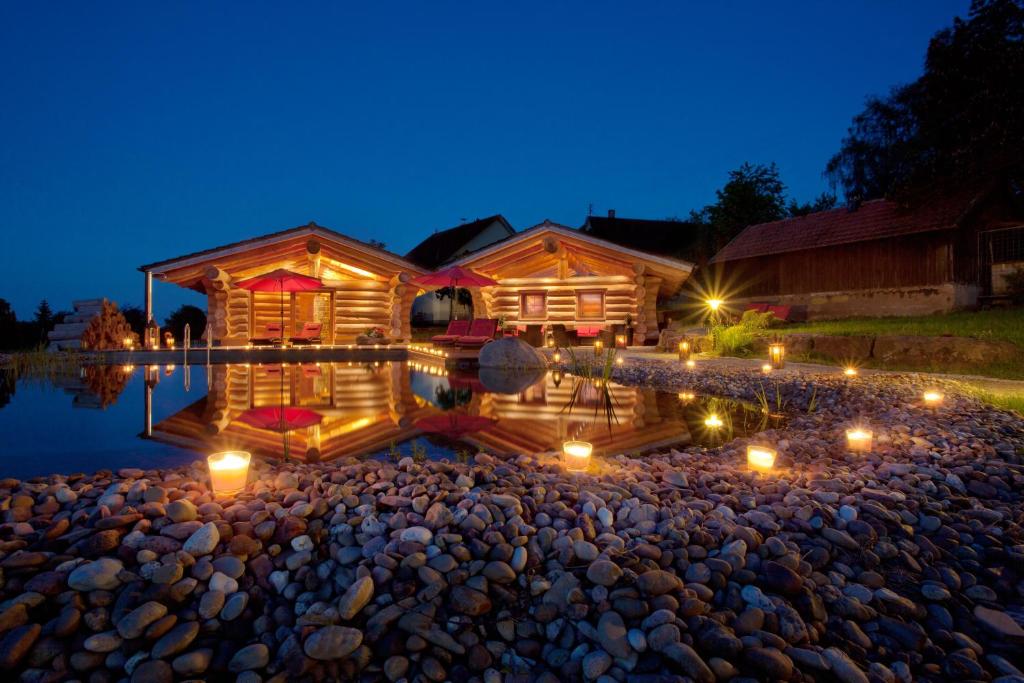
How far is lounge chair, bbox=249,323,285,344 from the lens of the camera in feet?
50.7

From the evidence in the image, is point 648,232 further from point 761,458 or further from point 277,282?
point 761,458

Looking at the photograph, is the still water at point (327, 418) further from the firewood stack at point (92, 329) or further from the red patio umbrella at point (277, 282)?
the red patio umbrella at point (277, 282)

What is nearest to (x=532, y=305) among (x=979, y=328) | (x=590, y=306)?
(x=590, y=306)

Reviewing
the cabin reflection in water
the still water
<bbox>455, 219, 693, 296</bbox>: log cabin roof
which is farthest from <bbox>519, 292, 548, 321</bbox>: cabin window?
the cabin reflection in water

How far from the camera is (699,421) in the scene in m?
5.24

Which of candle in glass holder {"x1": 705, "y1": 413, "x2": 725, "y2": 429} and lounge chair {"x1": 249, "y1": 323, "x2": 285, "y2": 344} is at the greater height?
lounge chair {"x1": 249, "y1": 323, "x2": 285, "y2": 344}

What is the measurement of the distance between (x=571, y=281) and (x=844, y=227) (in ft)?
34.1

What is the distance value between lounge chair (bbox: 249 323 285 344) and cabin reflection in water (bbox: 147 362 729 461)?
7.22 metres

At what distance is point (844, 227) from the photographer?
19031mm

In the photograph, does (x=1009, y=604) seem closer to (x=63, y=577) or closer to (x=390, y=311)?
(x=63, y=577)

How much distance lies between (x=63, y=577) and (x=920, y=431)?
17.0 ft

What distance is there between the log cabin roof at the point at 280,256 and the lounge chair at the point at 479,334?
3932 mm

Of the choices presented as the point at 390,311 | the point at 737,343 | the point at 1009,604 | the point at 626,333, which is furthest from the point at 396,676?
the point at 390,311

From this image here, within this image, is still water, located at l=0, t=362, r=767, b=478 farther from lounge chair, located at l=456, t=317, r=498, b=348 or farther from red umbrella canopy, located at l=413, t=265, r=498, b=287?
red umbrella canopy, located at l=413, t=265, r=498, b=287
